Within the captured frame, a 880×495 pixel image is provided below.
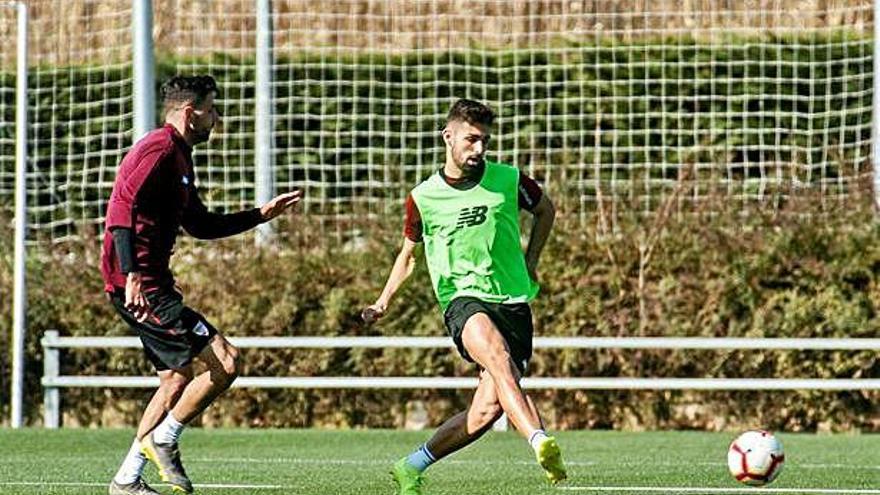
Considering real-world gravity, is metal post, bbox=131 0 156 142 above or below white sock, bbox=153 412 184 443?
above

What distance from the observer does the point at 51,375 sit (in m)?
16.4

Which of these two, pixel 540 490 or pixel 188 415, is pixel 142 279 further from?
pixel 540 490

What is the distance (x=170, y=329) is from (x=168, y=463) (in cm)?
62

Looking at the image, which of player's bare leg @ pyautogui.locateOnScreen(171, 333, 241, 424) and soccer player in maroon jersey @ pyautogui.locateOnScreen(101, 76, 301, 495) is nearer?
soccer player in maroon jersey @ pyautogui.locateOnScreen(101, 76, 301, 495)

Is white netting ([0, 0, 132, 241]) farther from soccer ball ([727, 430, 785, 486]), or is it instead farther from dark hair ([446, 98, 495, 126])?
soccer ball ([727, 430, 785, 486])

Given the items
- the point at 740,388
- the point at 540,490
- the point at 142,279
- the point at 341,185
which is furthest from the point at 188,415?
the point at 341,185

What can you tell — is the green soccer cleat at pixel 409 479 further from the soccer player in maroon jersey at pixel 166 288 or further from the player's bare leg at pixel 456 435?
the soccer player in maroon jersey at pixel 166 288

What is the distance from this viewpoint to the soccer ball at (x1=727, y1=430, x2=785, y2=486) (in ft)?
31.0

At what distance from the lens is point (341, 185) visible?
1745 centimetres

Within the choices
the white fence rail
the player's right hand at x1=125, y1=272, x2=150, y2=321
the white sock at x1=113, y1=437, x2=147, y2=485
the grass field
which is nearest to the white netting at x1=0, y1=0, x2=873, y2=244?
the white fence rail

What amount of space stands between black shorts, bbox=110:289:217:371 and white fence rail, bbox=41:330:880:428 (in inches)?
239

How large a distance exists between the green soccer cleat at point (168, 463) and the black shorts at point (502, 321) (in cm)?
141

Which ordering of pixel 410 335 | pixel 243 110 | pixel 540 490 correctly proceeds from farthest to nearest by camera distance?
1. pixel 243 110
2. pixel 410 335
3. pixel 540 490

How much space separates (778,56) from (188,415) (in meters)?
8.81
